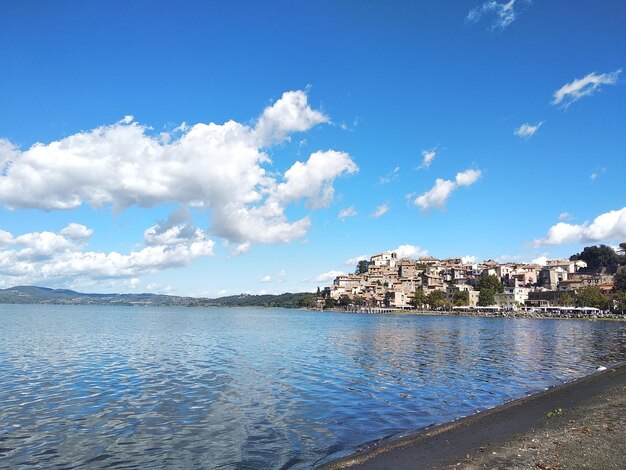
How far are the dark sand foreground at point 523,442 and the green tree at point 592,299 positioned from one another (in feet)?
594

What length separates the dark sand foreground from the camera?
12148mm

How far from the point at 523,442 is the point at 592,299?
191m

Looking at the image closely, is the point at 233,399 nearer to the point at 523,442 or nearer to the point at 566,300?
the point at 523,442

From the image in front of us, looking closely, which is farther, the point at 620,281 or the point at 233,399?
the point at 620,281

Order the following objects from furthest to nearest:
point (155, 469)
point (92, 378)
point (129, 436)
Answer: point (92, 378) → point (129, 436) → point (155, 469)

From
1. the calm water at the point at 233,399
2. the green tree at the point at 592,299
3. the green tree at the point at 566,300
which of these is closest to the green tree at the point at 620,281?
the green tree at the point at 592,299

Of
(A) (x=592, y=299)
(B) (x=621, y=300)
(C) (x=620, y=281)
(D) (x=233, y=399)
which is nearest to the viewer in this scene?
(D) (x=233, y=399)

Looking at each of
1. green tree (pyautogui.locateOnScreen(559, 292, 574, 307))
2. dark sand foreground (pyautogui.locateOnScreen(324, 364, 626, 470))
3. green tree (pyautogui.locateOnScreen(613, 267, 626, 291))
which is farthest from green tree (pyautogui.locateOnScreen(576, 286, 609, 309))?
dark sand foreground (pyautogui.locateOnScreen(324, 364, 626, 470))

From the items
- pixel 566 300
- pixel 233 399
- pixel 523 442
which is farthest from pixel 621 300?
pixel 523 442

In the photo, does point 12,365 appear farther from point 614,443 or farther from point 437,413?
point 614,443

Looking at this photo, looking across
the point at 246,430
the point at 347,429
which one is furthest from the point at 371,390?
the point at 246,430

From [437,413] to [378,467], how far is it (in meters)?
9.49

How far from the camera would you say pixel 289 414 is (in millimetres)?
21281

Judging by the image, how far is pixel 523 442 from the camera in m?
14.0
